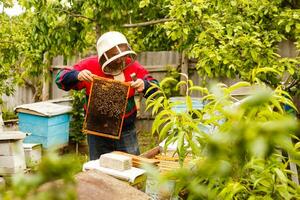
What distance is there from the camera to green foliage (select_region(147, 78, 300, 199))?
0.39 metres

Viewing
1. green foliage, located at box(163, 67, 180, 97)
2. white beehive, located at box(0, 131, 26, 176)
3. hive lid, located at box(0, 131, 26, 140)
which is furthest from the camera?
green foliage, located at box(163, 67, 180, 97)

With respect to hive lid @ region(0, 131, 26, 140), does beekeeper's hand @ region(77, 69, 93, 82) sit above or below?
above

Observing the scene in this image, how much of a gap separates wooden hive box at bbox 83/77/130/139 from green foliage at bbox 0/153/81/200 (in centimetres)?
338

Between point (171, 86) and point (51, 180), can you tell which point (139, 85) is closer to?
point (51, 180)

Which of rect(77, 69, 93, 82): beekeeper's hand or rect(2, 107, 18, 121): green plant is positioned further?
A: rect(2, 107, 18, 121): green plant

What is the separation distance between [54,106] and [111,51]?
12.0ft

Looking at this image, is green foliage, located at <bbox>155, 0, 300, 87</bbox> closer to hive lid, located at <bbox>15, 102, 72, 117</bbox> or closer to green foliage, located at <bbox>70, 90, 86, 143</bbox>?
hive lid, located at <bbox>15, 102, 72, 117</bbox>

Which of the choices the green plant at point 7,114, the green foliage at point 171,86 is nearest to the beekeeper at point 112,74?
the green foliage at point 171,86

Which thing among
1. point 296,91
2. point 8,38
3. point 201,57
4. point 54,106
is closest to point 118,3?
point 201,57

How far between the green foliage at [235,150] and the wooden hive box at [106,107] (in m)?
2.12

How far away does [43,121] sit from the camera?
6879mm

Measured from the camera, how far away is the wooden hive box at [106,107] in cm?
388

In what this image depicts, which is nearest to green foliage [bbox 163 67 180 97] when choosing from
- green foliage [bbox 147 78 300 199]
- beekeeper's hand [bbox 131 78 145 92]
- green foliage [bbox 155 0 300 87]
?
green foliage [bbox 155 0 300 87]

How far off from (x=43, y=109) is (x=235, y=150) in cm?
677
